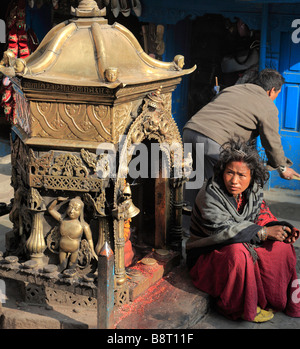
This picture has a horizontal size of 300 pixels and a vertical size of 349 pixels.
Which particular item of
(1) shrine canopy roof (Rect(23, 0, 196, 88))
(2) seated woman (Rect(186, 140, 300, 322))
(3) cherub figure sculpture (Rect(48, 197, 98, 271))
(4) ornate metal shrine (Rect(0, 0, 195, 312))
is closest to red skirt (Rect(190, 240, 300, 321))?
(2) seated woman (Rect(186, 140, 300, 322))

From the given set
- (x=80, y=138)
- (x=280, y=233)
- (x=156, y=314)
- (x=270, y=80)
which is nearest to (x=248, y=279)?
(x=280, y=233)

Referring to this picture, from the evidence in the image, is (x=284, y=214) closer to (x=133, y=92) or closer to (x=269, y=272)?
(x=269, y=272)

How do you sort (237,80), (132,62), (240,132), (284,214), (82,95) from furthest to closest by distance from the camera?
(237,80) → (284,214) → (240,132) → (132,62) → (82,95)

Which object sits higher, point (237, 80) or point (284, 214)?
point (237, 80)

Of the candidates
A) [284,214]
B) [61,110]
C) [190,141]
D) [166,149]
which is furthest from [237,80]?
[61,110]

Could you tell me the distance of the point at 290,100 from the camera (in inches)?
289

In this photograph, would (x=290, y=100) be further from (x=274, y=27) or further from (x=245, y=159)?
(x=245, y=159)

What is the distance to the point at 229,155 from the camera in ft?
13.9

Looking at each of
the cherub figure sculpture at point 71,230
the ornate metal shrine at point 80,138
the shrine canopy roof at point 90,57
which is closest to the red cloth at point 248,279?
the ornate metal shrine at point 80,138

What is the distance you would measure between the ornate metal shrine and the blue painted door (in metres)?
3.39

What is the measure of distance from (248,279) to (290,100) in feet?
12.5

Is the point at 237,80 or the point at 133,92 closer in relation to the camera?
the point at 133,92

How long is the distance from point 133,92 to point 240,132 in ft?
5.97

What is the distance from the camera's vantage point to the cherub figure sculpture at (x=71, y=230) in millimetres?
3916
